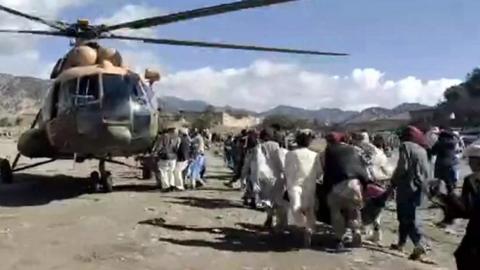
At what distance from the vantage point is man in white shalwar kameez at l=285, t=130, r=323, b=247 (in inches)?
386

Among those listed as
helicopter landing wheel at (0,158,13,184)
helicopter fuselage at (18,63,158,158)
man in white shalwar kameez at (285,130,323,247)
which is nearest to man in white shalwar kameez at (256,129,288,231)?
man in white shalwar kameez at (285,130,323,247)

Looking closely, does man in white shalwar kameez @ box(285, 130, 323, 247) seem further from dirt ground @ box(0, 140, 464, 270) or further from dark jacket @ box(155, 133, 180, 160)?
dark jacket @ box(155, 133, 180, 160)

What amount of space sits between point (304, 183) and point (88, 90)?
643 cm

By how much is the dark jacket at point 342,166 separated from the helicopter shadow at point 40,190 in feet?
22.8

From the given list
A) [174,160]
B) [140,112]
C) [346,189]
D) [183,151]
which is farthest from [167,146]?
[346,189]

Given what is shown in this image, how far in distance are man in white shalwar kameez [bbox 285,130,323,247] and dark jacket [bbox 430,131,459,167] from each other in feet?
20.6

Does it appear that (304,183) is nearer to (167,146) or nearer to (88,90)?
(88,90)

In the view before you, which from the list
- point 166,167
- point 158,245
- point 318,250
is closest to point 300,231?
point 318,250

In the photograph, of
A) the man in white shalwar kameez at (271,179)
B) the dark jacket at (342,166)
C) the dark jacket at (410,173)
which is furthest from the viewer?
the man in white shalwar kameez at (271,179)

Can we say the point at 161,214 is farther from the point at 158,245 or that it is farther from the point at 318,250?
the point at 318,250

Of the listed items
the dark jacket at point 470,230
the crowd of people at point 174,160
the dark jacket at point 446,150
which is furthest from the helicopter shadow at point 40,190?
the dark jacket at point 470,230

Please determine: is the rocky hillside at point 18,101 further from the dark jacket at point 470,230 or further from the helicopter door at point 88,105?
the dark jacket at point 470,230

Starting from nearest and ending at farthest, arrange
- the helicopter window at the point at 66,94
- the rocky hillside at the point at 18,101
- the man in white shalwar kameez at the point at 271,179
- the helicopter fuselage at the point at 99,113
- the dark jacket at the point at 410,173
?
1. the dark jacket at the point at 410,173
2. the man in white shalwar kameez at the point at 271,179
3. the helicopter fuselage at the point at 99,113
4. the helicopter window at the point at 66,94
5. the rocky hillside at the point at 18,101

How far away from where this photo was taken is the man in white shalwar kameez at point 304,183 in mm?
9812
